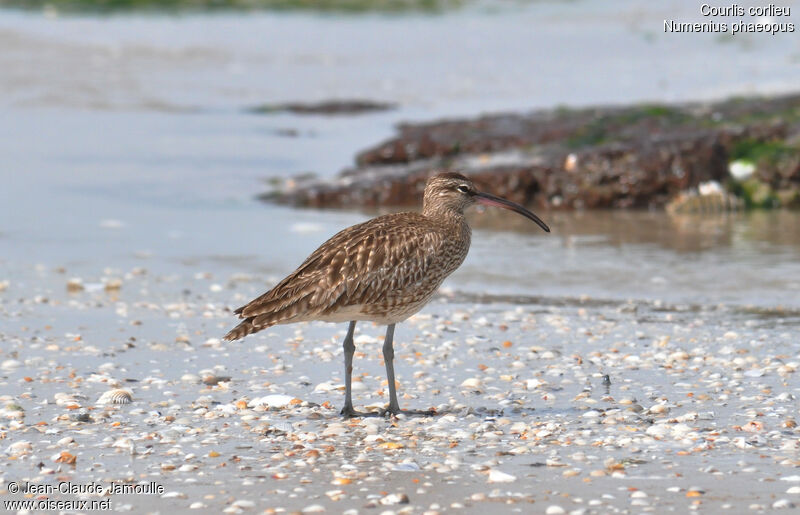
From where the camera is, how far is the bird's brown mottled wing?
7.66 metres

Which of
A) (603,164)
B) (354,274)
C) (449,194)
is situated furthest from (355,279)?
(603,164)

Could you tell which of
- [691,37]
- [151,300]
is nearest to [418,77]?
[691,37]

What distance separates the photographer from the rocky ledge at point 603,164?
15.9 metres

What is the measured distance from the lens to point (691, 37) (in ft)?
105

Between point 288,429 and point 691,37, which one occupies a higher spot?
point 691,37

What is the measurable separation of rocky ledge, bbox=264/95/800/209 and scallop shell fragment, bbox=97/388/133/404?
28.1 ft

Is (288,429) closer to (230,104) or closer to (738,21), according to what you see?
(230,104)

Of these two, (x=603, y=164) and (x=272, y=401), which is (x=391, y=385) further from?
(x=603, y=164)

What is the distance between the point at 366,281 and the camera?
7.70 metres

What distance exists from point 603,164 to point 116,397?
32.0 ft

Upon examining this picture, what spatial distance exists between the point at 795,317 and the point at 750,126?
7176 mm

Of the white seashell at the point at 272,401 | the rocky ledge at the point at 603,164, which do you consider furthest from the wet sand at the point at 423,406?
the rocky ledge at the point at 603,164

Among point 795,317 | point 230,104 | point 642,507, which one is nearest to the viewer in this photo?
point 642,507

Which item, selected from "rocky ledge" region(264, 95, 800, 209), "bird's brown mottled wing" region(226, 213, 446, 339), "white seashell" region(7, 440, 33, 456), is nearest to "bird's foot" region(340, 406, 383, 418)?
"bird's brown mottled wing" region(226, 213, 446, 339)
